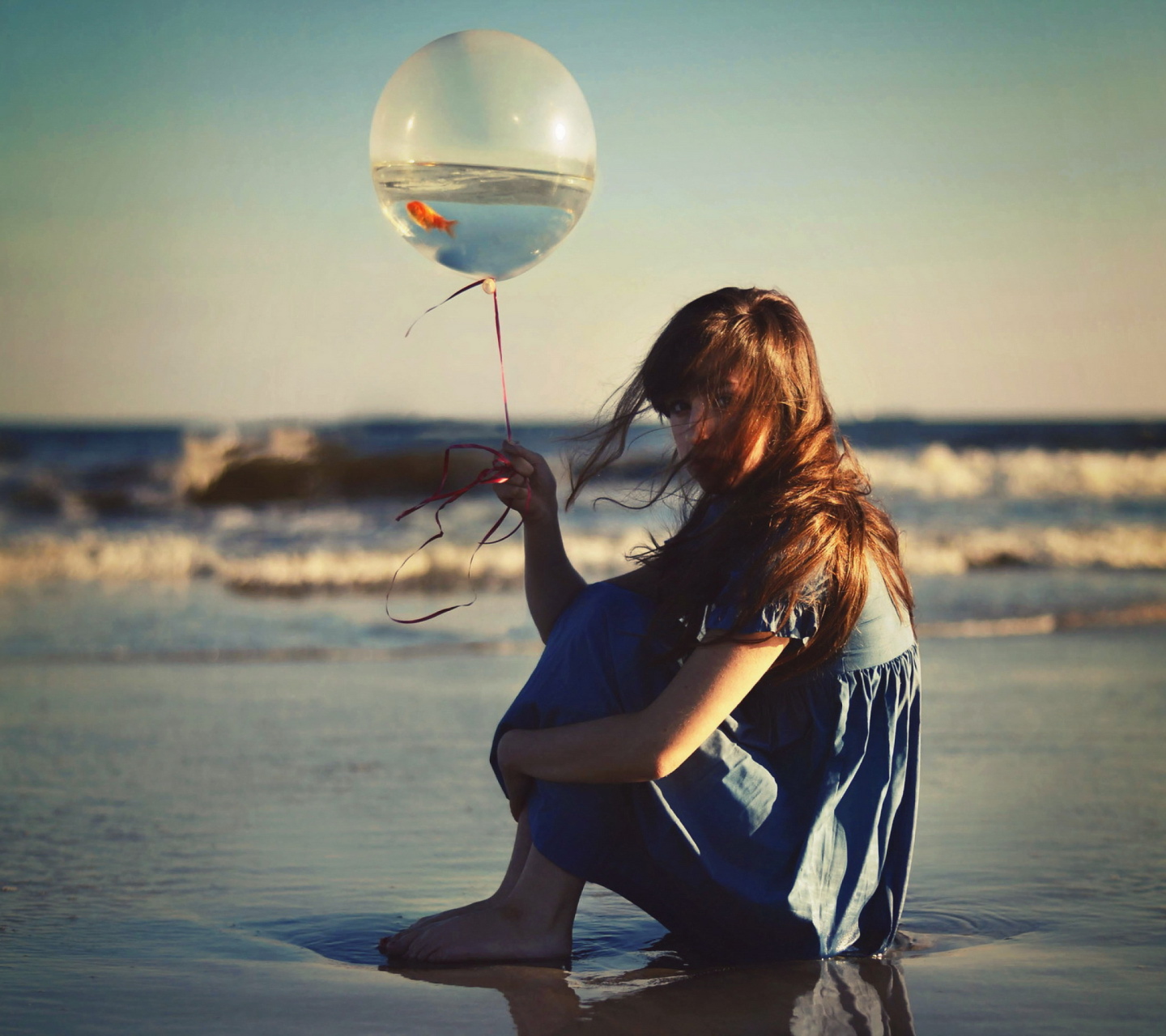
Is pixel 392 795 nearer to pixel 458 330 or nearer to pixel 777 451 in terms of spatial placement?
pixel 777 451

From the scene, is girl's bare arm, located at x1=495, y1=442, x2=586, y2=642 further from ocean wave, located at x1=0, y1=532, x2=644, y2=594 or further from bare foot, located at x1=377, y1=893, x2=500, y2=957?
ocean wave, located at x1=0, y1=532, x2=644, y2=594

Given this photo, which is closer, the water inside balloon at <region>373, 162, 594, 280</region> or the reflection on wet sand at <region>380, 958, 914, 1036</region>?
the reflection on wet sand at <region>380, 958, 914, 1036</region>

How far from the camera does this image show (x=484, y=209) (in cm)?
218

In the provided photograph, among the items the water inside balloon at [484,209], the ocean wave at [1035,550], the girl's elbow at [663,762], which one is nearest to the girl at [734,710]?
the girl's elbow at [663,762]

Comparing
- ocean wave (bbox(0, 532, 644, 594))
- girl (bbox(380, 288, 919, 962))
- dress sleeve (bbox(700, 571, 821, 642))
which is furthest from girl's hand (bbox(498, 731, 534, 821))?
ocean wave (bbox(0, 532, 644, 594))

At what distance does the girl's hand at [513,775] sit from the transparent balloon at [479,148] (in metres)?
0.92

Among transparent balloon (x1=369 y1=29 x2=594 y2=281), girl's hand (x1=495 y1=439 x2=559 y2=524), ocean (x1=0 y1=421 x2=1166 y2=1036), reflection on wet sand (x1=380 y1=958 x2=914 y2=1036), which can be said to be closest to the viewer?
reflection on wet sand (x1=380 y1=958 x2=914 y2=1036)

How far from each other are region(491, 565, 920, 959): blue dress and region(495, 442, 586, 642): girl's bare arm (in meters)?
0.20

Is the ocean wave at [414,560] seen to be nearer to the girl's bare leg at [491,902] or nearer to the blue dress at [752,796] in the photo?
the girl's bare leg at [491,902]

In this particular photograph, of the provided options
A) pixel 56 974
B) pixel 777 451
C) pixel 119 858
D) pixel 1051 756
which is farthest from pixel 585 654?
pixel 1051 756

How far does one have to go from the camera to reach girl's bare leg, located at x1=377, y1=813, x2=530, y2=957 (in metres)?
1.87

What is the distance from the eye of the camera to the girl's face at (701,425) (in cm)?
181

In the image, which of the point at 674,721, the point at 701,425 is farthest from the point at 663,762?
the point at 701,425

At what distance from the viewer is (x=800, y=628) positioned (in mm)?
1695
